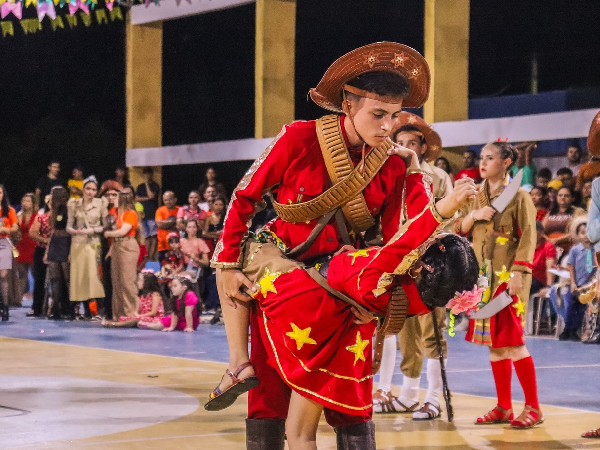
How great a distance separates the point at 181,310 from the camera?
13.0 metres

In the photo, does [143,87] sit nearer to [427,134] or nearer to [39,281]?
[39,281]

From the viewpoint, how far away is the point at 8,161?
25.4 meters

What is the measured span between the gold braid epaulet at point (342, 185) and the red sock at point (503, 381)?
3.12 metres

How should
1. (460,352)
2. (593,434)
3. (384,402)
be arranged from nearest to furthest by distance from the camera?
(593,434), (384,402), (460,352)

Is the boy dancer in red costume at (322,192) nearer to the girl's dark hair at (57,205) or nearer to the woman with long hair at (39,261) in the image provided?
the girl's dark hair at (57,205)

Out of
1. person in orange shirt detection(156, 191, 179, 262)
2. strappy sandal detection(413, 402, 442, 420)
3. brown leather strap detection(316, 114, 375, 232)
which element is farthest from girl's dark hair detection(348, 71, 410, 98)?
person in orange shirt detection(156, 191, 179, 262)

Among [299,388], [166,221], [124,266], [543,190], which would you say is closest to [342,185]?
[299,388]

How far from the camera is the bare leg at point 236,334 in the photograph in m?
3.91

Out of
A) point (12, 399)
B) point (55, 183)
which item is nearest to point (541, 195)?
point (12, 399)

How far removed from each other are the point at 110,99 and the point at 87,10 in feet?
33.7

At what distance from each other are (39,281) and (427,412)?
370 inches

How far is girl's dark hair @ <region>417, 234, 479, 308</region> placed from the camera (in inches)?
140

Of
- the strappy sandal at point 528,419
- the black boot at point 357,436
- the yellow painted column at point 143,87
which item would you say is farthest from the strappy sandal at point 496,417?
the yellow painted column at point 143,87

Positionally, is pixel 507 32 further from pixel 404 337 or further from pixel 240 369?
pixel 240 369
